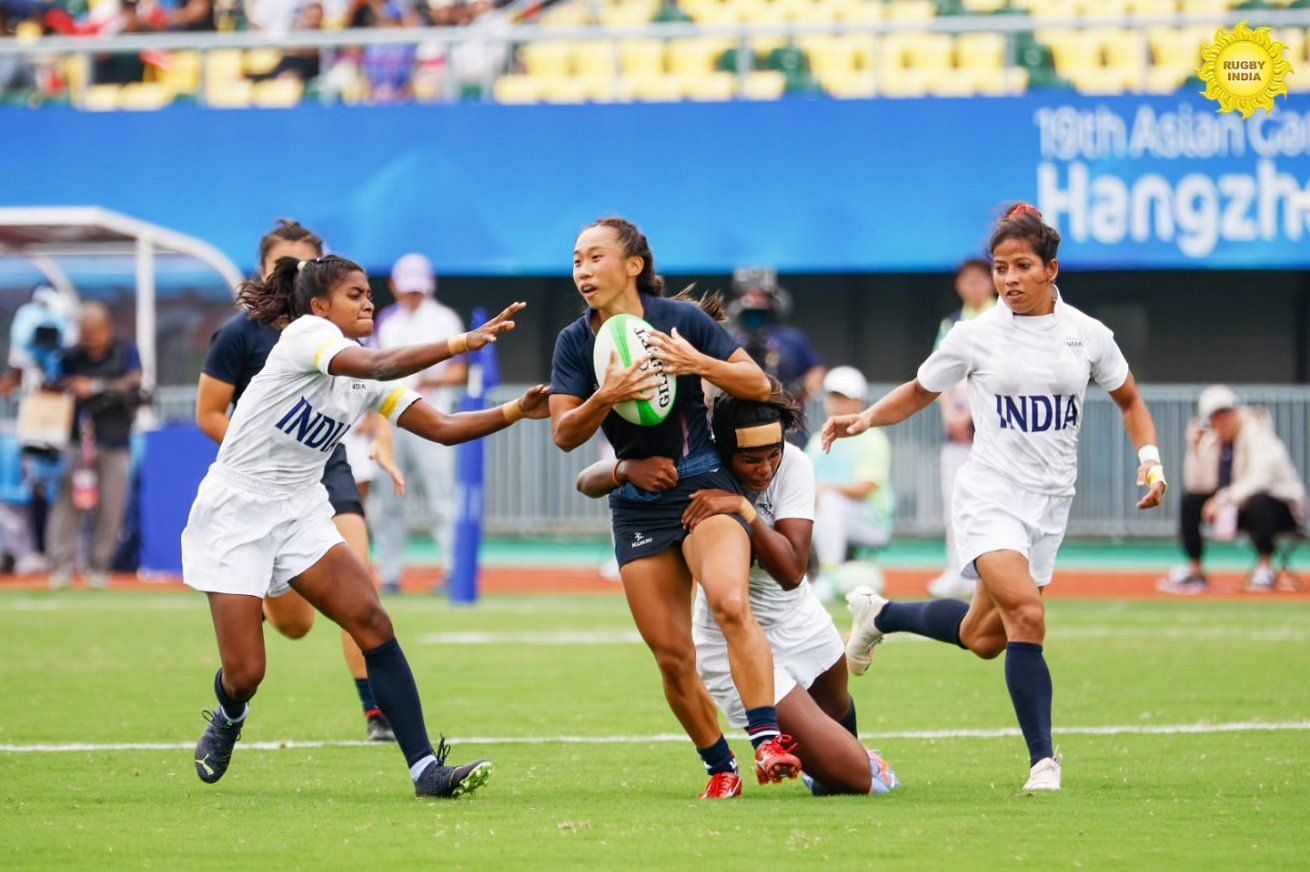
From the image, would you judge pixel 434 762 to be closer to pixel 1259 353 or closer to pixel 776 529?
pixel 776 529

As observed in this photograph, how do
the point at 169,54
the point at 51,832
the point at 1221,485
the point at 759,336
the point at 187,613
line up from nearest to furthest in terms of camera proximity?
the point at 51,832 < the point at 759,336 < the point at 187,613 < the point at 1221,485 < the point at 169,54

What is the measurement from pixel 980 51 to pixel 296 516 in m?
14.6

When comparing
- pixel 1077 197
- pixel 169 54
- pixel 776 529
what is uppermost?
pixel 169 54

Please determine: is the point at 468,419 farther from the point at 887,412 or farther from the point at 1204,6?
the point at 1204,6

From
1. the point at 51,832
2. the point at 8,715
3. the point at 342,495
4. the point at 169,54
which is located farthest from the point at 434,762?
the point at 169,54

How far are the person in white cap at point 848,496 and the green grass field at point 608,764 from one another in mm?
2356

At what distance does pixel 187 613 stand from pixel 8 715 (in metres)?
5.48

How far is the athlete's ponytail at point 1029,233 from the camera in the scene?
7484 mm

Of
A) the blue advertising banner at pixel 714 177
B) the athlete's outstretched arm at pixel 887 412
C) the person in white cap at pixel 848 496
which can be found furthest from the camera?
the blue advertising banner at pixel 714 177

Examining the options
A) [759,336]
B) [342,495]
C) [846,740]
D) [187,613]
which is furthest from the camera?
[187,613]

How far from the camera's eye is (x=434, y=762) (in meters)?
7.28

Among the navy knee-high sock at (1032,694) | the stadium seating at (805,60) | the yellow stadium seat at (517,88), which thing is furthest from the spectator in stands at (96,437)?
the navy knee-high sock at (1032,694)

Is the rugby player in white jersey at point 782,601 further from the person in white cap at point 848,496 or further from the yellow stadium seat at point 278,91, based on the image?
the yellow stadium seat at point 278,91

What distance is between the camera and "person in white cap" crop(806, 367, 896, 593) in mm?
15867
